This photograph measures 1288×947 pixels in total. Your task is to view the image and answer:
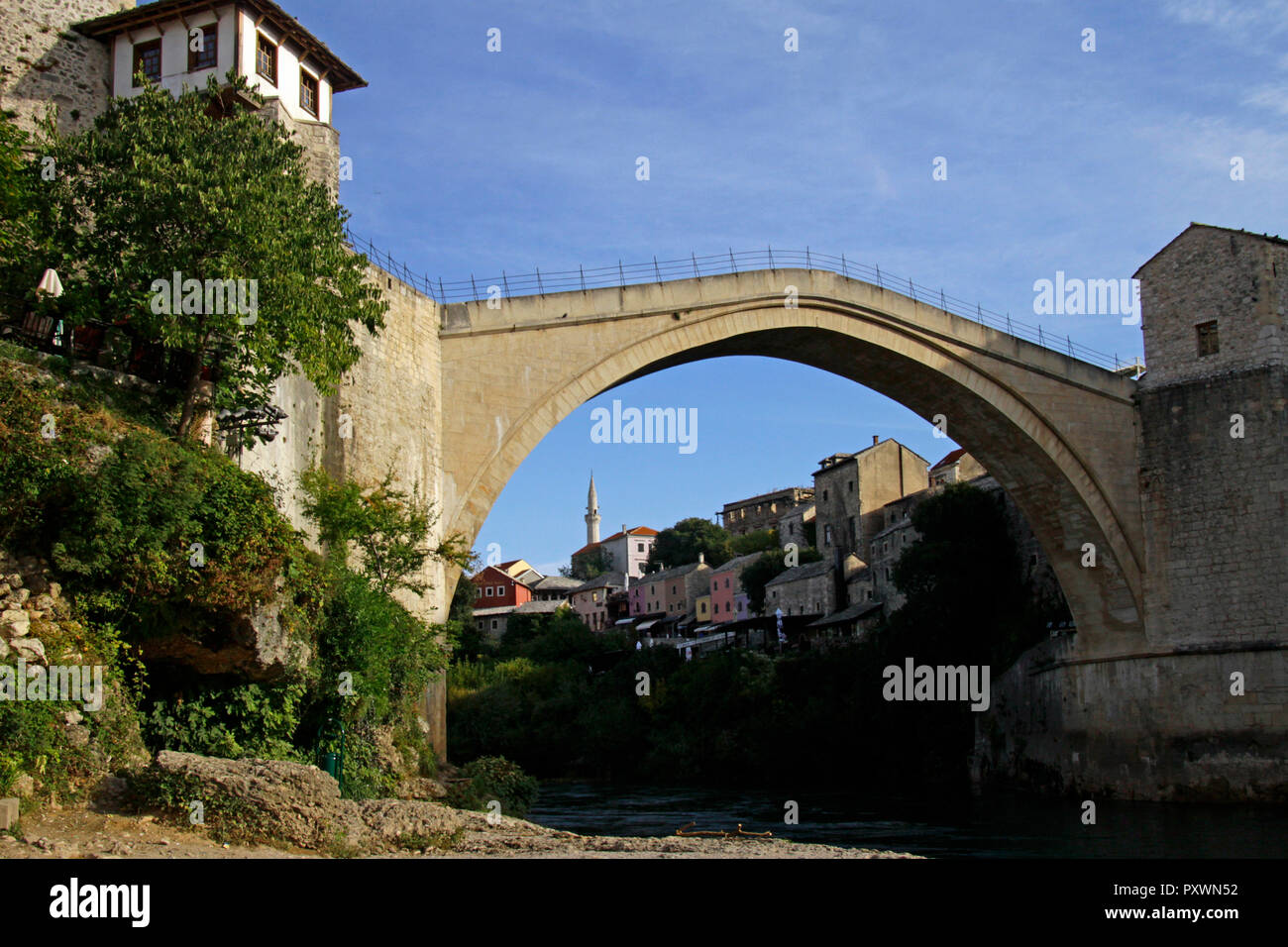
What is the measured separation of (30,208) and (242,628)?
17.7 ft

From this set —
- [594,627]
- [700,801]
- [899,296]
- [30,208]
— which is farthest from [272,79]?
[594,627]

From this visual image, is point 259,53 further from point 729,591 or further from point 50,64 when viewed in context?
point 729,591

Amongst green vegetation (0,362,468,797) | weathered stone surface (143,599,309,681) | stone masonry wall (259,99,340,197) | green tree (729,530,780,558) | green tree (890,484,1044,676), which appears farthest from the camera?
green tree (729,530,780,558)

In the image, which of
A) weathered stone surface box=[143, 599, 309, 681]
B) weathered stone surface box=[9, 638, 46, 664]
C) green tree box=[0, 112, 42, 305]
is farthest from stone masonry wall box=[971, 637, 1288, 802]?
green tree box=[0, 112, 42, 305]

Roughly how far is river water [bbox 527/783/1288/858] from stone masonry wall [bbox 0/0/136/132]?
44.1 feet

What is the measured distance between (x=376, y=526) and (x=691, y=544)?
2658 inches

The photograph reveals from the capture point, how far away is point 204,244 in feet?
41.4

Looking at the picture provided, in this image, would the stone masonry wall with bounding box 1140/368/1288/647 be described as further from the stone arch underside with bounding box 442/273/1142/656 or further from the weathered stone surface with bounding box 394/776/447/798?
the weathered stone surface with bounding box 394/776/447/798

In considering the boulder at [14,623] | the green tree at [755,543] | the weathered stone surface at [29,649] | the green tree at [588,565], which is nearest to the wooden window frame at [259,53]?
the boulder at [14,623]

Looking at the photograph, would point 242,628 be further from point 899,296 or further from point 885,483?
point 885,483

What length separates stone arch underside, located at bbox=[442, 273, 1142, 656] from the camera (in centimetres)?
1959

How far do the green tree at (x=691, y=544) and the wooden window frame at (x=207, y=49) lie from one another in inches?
2478

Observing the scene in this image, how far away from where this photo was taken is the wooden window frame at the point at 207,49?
17.7m

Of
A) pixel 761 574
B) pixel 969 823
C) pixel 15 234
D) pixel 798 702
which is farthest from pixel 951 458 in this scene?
pixel 15 234
